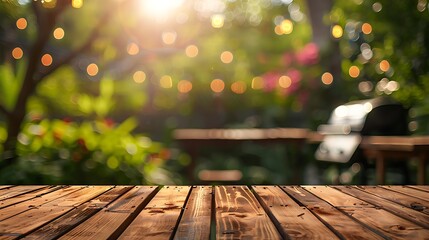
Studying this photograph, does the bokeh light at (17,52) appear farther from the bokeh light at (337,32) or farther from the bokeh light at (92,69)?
the bokeh light at (337,32)

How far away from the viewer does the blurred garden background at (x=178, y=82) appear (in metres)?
5.68

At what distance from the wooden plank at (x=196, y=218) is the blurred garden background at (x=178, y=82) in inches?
107

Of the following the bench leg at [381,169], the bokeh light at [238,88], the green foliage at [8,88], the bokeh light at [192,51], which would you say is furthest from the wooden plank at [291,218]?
the bokeh light at [238,88]

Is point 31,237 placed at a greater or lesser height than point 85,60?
lesser

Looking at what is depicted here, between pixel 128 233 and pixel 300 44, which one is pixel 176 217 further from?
pixel 300 44

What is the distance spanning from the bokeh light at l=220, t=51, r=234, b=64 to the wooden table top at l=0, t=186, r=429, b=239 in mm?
9628

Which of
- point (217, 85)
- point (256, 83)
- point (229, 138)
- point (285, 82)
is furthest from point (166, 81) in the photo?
point (229, 138)

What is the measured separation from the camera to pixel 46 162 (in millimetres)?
5262

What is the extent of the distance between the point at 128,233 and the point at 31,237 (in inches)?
9.8

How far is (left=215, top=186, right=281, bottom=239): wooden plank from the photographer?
5.61ft

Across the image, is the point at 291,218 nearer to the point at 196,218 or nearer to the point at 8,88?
the point at 196,218

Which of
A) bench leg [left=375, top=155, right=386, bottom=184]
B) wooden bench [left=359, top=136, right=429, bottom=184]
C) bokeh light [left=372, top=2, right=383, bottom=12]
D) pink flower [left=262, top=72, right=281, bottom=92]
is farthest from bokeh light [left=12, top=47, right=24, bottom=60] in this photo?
bench leg [left=375, top=155, right=386, bottom=184]

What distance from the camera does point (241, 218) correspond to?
1969 mm

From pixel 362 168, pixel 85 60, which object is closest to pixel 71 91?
pixel 85 60
